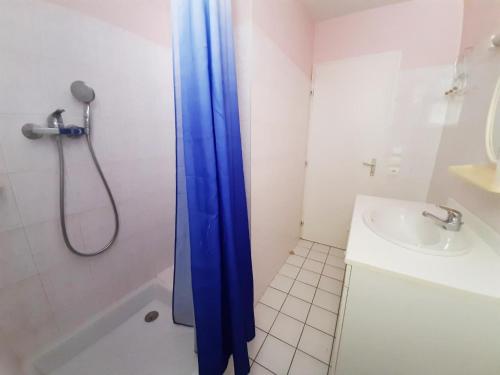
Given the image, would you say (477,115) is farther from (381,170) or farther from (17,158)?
(17,158)

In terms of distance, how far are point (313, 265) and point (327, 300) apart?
438 millimetres

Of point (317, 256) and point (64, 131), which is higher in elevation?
point (64, 131)

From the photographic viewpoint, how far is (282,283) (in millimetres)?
1765

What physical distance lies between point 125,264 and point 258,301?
105cm

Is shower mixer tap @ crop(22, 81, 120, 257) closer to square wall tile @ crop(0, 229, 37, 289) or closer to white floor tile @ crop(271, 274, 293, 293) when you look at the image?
square wall tile @ crop(0, 229, 37, 289)

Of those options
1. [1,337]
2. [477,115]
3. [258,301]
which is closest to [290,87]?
[477,115]

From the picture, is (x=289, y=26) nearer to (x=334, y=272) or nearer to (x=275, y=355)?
(x=334, y=272)

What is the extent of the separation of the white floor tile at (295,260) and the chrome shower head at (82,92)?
2068mm

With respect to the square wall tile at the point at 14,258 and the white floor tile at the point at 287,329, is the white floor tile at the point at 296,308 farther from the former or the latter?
the square wall tile at the point at 14,258

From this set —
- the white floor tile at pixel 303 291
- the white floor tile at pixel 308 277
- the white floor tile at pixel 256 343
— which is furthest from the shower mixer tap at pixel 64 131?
the white floor tile at pixel 308 277

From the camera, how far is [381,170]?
1.91 m

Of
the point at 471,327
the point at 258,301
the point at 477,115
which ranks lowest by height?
the point at 258,301

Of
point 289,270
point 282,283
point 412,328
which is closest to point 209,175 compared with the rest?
point 412,328

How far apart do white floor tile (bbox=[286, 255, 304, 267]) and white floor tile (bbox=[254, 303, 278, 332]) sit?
61 centimetres
